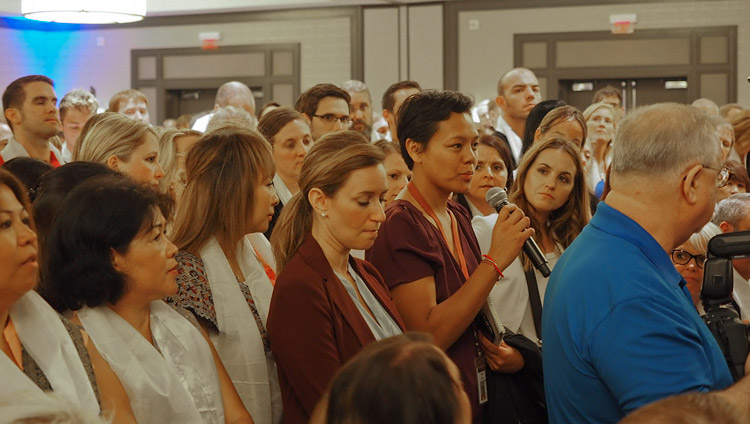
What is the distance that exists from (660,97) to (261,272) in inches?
380

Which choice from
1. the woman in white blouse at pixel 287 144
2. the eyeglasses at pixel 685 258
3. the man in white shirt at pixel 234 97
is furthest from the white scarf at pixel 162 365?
the man in white shirt at pixel 234 97

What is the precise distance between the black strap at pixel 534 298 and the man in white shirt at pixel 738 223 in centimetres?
85

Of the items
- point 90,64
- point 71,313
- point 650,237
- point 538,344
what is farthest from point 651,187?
point 90,64

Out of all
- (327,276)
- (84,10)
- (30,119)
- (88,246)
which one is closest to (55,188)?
(88,246)

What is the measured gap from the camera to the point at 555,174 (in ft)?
11.7

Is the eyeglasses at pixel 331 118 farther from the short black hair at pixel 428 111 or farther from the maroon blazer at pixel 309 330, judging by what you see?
the maroon blazer at pixel 309 330

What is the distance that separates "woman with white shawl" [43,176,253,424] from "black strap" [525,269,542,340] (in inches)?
49.1

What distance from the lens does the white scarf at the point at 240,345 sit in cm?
263

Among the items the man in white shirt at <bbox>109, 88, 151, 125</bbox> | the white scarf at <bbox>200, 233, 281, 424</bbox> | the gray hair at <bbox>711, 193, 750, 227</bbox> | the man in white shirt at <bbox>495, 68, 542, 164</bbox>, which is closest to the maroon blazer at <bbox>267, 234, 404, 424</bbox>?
the white scarf at <bbox>200, 233, 281, 424</bbox>

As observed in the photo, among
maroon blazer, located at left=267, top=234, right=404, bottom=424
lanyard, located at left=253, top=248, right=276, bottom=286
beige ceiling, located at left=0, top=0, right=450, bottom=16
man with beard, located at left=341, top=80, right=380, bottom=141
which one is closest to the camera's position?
maroon blazer, located at left=267, top=234, right=404, bottom=424

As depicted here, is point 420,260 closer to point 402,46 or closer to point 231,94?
point 231,94

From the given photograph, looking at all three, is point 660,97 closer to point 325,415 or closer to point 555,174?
point 555,174

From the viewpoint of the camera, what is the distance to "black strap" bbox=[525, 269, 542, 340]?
A: 3191mm

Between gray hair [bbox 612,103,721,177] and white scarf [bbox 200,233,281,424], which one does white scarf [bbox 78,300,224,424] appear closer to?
white scarf [bbox 200,233,281,424]
